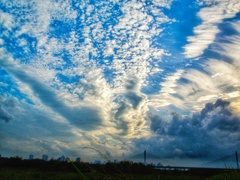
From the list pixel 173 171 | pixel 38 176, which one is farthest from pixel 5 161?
pixel 173 171

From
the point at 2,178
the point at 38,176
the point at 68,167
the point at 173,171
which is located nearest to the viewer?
the point at 2,178

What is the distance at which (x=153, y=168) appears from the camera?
90.7ft

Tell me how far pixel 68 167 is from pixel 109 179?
27556 mm

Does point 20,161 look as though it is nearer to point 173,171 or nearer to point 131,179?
point 173,171

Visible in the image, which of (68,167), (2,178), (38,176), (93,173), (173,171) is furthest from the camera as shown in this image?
(68,167)

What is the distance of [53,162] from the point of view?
92.4ft

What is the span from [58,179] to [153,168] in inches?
526

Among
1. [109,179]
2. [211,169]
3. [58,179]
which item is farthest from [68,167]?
[109,179]

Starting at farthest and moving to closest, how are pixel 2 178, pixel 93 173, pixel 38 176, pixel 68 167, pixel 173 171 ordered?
pixel 68 167, pixel 173 171, pixel 38 176, pixel 2 178, pixel 93 173

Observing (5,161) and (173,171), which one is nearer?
(173,171)

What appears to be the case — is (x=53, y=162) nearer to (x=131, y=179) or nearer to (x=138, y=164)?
(x=138, y=164)

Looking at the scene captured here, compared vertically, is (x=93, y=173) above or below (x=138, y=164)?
A: below

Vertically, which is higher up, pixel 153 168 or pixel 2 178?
pixel 153 168

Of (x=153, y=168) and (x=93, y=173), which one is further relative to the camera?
(x=153, y=168)
